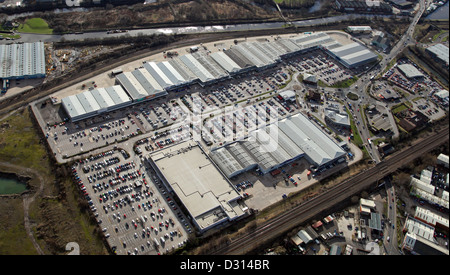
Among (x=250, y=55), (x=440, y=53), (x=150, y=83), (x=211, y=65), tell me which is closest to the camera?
(x=150, y=83)

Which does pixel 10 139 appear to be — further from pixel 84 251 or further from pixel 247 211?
pixel 247 211

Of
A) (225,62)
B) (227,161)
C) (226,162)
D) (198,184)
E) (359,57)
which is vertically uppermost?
(225,62)

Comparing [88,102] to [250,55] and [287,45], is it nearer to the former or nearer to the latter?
[250,55]

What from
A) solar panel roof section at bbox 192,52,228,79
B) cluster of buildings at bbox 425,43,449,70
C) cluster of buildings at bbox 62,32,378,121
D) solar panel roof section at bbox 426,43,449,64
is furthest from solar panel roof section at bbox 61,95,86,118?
solar panel roof section at bbox 426,43,449,64

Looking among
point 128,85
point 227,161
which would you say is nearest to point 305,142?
point 227,161

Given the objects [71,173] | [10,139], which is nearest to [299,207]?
[71,173]

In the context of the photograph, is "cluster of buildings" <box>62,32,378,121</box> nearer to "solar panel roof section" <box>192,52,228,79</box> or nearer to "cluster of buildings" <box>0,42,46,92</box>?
"solar panel roof section" <box>192,52,228,79</box>

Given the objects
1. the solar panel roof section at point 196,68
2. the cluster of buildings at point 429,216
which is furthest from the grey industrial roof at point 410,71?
the solar panel roof section at point 196,68
